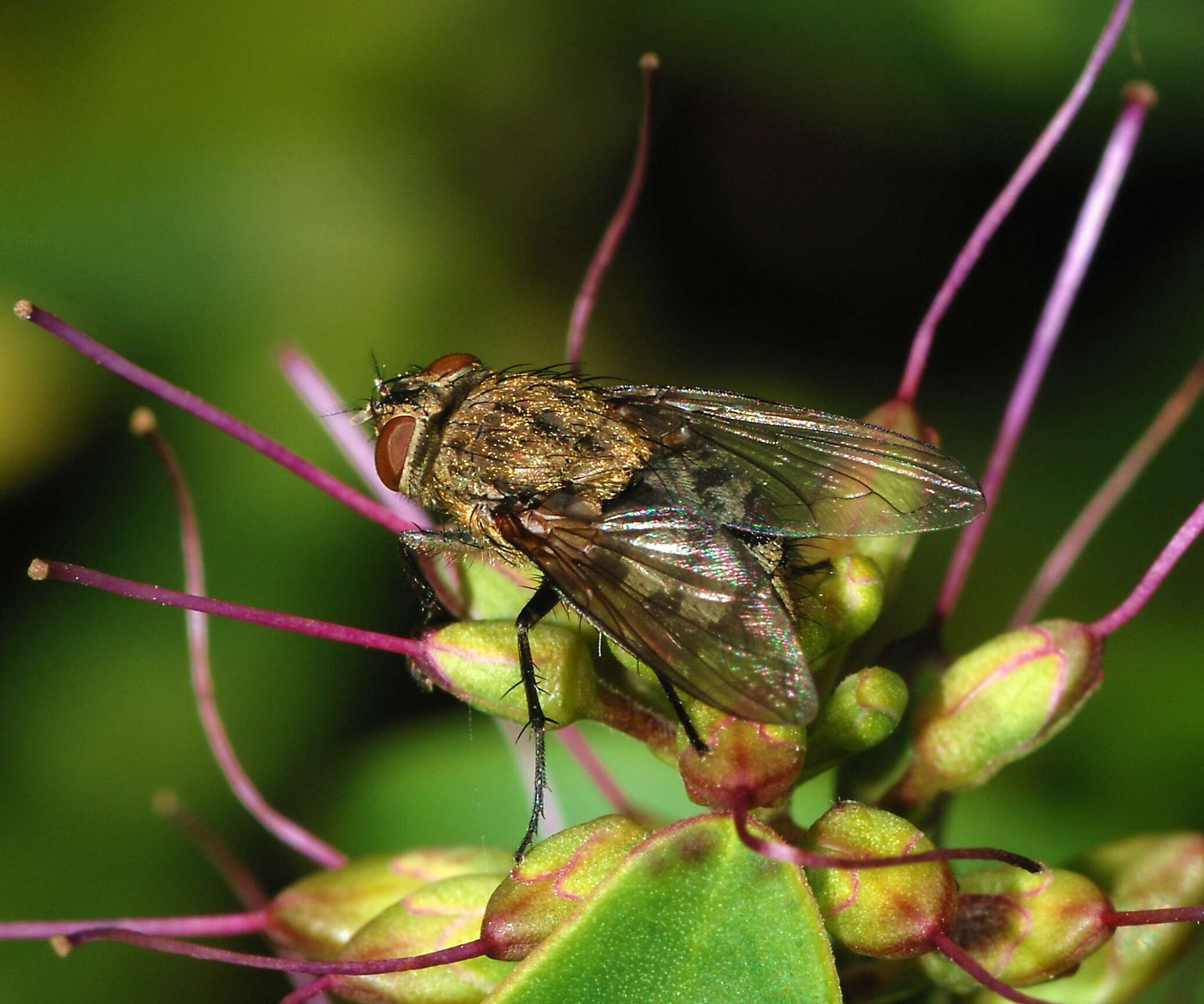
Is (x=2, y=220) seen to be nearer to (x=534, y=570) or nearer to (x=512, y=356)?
(x=512, y=356)

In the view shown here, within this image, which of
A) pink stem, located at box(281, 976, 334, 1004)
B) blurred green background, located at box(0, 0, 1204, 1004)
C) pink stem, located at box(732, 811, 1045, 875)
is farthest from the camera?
blurred green background, located at box(0, 0, 1204, 1004)

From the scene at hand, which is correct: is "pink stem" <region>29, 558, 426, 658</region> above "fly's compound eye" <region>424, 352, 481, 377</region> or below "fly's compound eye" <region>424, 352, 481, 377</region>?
below

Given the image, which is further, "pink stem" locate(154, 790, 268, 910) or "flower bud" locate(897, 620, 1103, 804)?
"pink stem" locate(154, 790, 268, 910)

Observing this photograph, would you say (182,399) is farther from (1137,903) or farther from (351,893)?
(1137,903)

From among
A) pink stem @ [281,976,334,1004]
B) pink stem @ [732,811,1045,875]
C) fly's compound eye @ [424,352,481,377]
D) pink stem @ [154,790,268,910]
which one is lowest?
pink stem @ [154,790,268,910]

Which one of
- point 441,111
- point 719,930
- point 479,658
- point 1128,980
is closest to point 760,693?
point 719,930

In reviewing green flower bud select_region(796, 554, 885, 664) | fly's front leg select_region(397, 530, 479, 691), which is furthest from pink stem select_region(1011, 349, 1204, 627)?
fly's front leg select_region(397, 530, 479, 691)

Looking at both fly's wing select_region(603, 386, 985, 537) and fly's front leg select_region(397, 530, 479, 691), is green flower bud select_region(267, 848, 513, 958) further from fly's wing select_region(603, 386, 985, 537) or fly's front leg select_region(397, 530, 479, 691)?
fly's wing select_region(603, 386, 985, 537)
